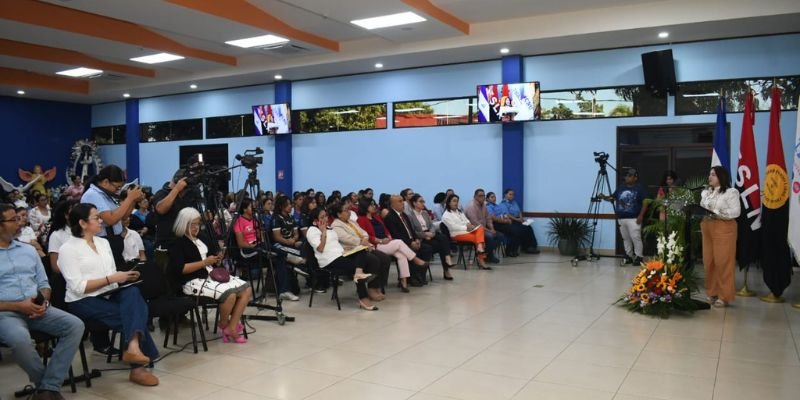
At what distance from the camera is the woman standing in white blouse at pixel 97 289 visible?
12.5 ft

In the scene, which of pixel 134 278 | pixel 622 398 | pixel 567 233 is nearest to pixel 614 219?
pixel 567 233

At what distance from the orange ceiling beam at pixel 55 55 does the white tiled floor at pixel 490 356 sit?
834 cm

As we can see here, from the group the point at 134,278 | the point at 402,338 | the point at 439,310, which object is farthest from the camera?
the point at 439,310

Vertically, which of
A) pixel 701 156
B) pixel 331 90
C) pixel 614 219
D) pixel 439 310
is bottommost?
pixel 439 310

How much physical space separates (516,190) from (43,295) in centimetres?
803

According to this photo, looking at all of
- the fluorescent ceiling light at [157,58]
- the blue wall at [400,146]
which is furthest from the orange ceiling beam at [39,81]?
the blue wall at [400,146]

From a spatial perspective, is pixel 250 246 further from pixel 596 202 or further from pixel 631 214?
pixel 596 202

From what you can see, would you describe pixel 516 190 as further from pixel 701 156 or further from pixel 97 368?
pixel 97 368

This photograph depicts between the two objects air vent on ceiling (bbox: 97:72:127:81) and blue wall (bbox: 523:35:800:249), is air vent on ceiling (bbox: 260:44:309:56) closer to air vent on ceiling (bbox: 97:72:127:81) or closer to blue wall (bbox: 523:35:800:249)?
blue wall (bbox: 523:35:800:249)

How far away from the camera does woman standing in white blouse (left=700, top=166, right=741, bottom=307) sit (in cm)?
591

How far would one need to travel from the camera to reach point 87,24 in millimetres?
9031

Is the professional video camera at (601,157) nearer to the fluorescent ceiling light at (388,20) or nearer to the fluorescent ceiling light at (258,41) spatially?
the fluorescent ceiling light at (388,20)

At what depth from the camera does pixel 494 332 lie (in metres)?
5.14

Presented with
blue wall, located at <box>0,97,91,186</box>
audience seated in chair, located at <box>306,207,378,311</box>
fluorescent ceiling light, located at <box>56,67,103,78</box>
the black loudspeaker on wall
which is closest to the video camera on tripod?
the black loudspeaker on wall
